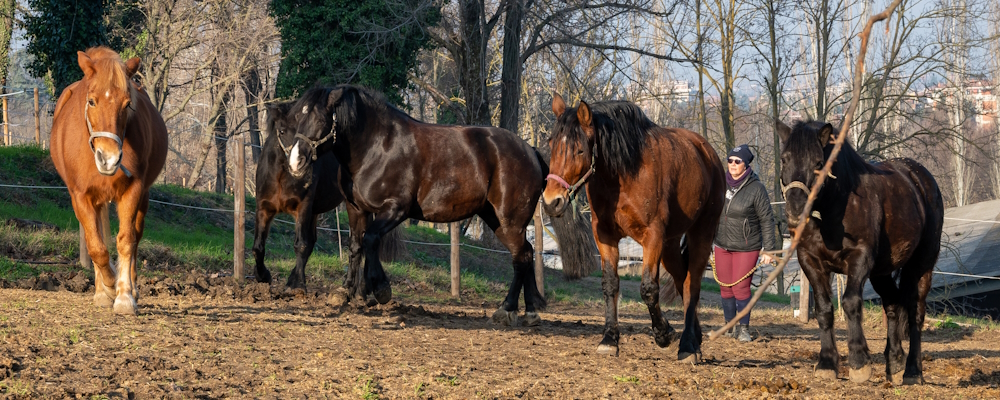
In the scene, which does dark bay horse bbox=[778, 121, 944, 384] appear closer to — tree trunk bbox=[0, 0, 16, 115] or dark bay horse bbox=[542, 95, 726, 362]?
dark bay horse bbox=[542, 95, 726, 362]

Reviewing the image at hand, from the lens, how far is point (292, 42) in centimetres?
1891

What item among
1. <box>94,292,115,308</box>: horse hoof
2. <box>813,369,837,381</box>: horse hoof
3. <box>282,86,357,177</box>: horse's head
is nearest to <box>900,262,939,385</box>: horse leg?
<box>813,369,837,381</box>: horse hoof

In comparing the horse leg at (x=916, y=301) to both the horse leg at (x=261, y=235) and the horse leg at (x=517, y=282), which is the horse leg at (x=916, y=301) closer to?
the horse leg at (x=517, y=282)

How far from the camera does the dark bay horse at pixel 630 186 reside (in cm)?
550

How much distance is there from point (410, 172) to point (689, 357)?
118 inches

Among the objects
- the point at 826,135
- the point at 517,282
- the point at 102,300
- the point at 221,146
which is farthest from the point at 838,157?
the point at 221,146

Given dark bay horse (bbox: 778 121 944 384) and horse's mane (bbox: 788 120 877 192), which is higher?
horse's mane (bbox: 788 120 877 192)

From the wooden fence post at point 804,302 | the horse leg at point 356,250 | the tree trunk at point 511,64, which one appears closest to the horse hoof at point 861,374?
the horse leg at point 356,250

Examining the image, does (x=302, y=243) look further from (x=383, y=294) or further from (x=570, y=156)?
(x=570, y=156)

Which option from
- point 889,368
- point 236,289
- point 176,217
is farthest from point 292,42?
point 889,368

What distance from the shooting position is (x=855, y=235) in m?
5.30

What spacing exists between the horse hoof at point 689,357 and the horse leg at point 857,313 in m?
1.03

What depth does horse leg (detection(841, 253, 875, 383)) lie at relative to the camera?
5.24m

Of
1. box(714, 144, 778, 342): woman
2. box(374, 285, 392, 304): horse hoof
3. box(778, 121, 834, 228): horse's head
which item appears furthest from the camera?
box(714, 144, 778, 342): woman
